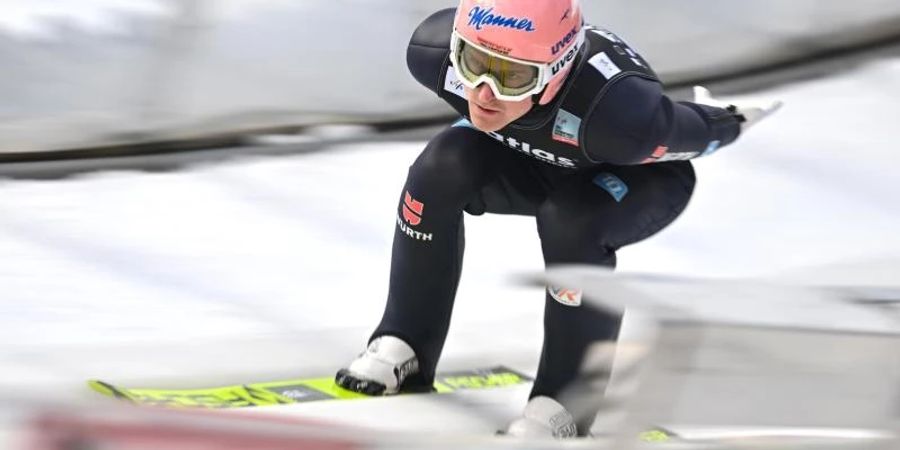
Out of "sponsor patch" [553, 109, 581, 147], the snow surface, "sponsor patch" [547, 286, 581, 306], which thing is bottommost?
the snow surface

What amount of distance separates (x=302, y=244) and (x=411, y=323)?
1.19 m

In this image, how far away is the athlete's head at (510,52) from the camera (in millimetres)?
3238

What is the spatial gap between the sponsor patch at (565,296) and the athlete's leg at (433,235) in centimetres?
28

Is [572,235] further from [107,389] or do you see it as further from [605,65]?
[107,389]

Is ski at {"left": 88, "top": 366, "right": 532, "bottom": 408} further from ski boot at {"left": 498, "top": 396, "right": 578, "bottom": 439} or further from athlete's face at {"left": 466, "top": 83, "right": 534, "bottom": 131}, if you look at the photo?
athlete's face at {"left": 466, "top": 83, "right": 534, "bottom": 131}

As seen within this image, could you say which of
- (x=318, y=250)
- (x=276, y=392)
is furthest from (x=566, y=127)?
(x=318, y=250)

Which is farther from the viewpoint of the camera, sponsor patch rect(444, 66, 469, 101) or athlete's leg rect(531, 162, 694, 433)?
sponsor patch rect(444, 66, 469, 101)

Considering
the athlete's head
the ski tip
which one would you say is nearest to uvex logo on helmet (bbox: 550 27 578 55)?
the athlete's head

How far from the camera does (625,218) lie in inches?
133

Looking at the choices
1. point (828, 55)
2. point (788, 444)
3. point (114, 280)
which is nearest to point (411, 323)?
point (114, 280)

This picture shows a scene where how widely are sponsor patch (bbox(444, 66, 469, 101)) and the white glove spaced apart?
57 cm

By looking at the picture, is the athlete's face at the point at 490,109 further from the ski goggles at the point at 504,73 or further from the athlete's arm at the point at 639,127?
the athlete's arm at the point at 639,127

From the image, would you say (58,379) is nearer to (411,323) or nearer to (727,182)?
(411,323)

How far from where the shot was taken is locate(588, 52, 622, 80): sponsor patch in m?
3.40
